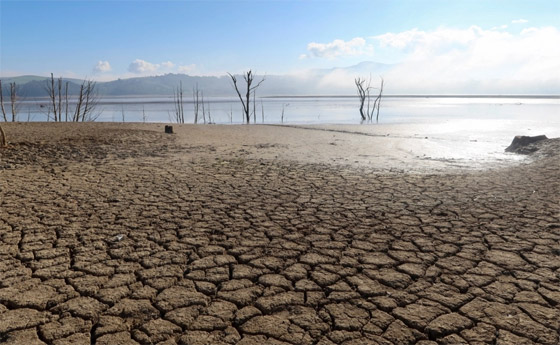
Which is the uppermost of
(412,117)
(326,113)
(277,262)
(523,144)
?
(326,113)

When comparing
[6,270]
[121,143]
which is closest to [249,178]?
[6,270]

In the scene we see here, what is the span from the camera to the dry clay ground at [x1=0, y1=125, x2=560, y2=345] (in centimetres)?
216

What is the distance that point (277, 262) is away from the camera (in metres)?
2.97

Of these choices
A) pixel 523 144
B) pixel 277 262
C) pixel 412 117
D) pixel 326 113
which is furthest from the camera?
pixel 326 113

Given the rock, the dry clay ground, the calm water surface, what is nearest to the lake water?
the calm water surface

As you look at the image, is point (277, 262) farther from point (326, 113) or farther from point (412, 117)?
point (326, 113)

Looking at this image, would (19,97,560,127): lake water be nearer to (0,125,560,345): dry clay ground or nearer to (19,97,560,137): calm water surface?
(19,97,560,137): calm water surface

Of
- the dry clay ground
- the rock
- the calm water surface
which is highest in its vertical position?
the calm water surface

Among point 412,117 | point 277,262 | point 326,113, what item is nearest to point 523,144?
point 277,262

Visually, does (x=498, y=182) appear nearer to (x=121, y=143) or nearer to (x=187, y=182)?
(x=187, y=182)

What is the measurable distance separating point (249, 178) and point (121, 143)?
208 inches

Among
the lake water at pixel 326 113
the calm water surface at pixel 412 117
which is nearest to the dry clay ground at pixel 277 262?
the calm water surface at pixel 412 117

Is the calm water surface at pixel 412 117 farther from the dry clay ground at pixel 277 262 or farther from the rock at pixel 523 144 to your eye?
the dry clay ground at pixel 277 262

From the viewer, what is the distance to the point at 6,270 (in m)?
2.80
